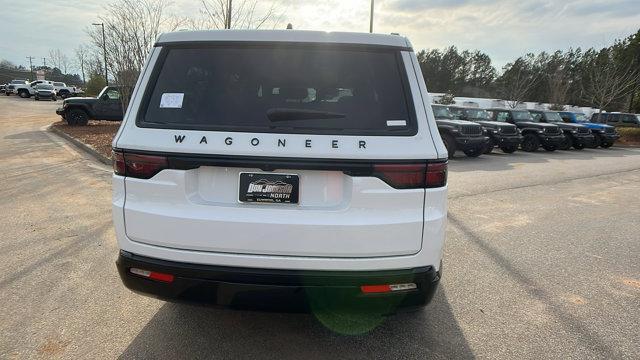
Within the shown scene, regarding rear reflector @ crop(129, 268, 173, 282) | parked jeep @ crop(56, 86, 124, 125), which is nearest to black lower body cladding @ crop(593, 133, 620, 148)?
parked jeep @ crop(56, 86, 124, 125)

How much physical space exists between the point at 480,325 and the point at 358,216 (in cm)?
159

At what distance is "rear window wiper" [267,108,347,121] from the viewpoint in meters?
2.44

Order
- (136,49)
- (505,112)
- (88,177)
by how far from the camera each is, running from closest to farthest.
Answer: (88,177) → (136,49) → (505,112)

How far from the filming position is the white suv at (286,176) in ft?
7.82

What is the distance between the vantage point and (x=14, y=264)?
163 inches

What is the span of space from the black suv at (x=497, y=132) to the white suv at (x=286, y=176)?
565 inches

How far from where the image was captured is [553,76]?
2136 inches

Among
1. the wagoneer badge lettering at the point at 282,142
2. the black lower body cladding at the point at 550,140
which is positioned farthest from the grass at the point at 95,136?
the black lower body cladding at the point at 550,140

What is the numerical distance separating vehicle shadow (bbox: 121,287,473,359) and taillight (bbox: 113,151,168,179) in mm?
985

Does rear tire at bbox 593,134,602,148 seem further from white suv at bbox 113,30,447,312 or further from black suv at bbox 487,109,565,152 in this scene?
white suv at bbox 113,30,447,312

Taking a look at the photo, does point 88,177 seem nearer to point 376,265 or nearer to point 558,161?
point 376,265

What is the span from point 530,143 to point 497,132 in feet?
10.6

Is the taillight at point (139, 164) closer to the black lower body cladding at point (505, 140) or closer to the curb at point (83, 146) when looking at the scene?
the curb at point (83, 146)

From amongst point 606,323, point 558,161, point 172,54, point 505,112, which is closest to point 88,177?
point 172,54
